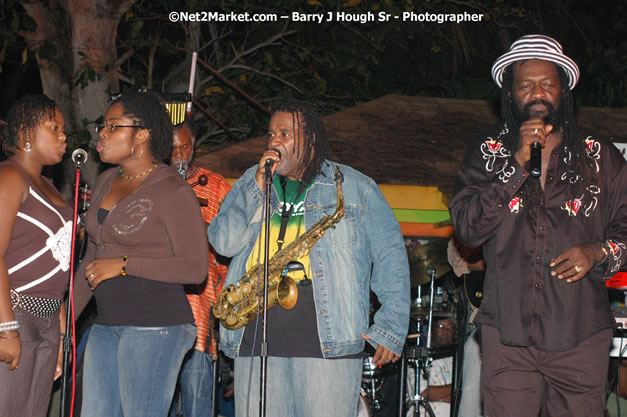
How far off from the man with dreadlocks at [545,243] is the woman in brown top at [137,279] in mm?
1499

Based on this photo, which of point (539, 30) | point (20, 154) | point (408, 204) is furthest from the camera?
point (539, 30)

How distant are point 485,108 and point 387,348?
498 centimetres

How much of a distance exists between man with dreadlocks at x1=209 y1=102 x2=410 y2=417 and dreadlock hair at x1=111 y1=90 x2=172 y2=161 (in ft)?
1.67

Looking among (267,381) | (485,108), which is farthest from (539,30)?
(267,381)

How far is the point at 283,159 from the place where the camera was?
4090 mm

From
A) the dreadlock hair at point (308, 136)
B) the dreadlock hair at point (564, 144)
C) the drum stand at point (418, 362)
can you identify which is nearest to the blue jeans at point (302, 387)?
the dreadlock hair at point (308, 136)

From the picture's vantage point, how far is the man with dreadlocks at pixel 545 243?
136 inches

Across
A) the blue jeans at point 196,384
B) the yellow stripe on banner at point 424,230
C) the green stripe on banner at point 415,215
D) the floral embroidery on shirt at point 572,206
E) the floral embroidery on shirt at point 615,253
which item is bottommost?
the blue jeans at point 196,384

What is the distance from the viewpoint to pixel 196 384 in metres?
5.65

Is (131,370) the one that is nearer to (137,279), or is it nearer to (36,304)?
(137,279)

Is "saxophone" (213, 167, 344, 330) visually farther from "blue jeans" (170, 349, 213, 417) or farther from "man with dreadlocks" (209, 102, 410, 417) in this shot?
"blue jeans" (170, 349, 213, 417)

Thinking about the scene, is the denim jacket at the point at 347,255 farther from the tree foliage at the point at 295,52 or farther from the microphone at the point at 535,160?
the tree foliage at the point at 295,52

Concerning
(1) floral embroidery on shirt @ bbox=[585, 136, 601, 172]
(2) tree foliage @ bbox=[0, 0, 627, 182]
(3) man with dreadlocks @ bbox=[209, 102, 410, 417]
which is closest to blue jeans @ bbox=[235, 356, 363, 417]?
(3) man with dreadlocks @ bbox=[209, 102, 410, 417]

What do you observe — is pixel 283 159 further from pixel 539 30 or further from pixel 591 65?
pixel 591 65
